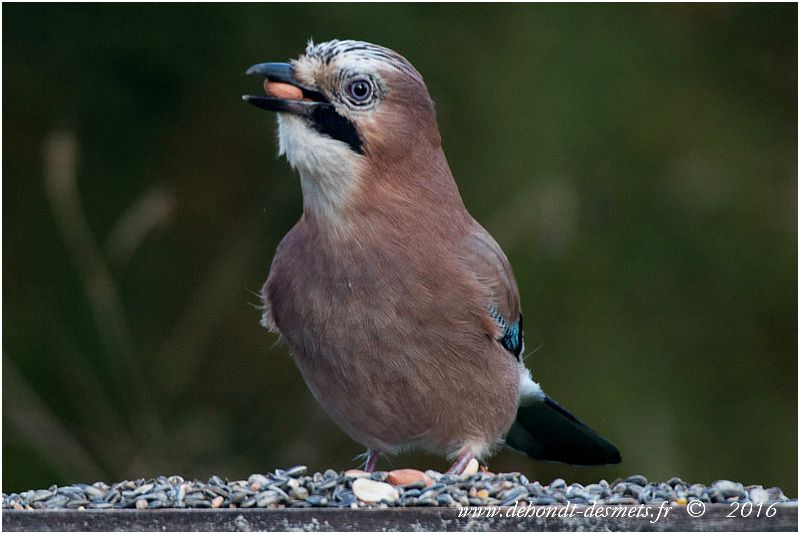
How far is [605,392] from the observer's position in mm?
5387

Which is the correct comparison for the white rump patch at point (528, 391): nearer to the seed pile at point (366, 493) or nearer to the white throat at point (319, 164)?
the white throat at point (319, 164)

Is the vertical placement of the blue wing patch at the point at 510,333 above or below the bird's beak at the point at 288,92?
below

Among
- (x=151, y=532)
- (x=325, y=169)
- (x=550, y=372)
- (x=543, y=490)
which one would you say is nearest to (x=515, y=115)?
(x=550, y=372)

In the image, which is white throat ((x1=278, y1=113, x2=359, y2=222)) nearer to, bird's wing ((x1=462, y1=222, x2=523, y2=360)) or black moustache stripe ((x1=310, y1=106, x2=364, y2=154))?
black moustache stripe ((x1=310, y1=106, x2=364, y2=154))

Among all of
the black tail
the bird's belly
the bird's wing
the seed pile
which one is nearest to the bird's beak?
the bird's belly

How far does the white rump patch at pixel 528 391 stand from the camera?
4.39 metres

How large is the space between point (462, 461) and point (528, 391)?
56 centimetres

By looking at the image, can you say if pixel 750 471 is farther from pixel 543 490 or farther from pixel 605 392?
pixel 543 490

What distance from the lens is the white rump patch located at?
4.39 m

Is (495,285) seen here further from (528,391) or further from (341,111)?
(341,111)

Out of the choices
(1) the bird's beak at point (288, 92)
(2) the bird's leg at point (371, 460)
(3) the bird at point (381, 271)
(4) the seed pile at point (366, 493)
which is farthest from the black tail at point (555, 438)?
(1) the bird's beak at point (288, 92)

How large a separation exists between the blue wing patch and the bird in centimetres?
1

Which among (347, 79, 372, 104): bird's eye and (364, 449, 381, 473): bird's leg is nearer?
(347, 79, 372, 104): bird's eye

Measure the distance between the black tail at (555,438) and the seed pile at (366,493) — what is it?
1.04m
